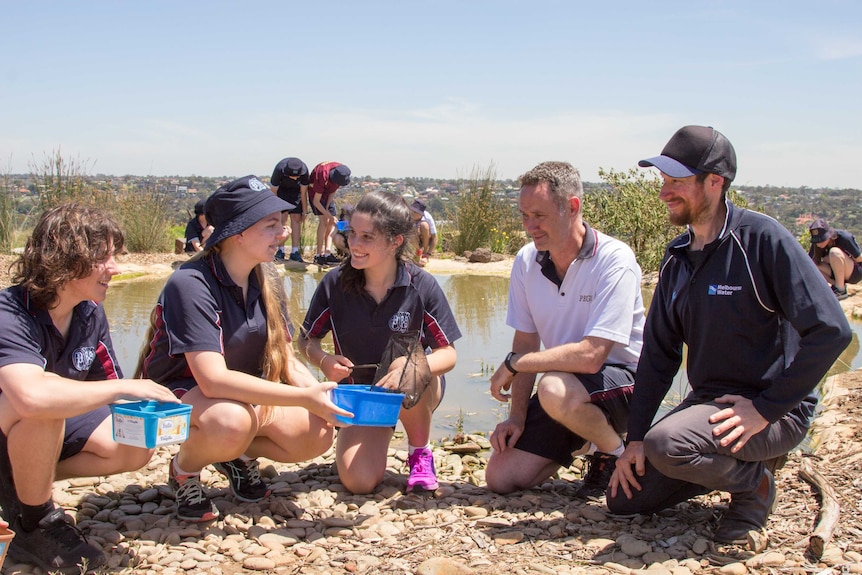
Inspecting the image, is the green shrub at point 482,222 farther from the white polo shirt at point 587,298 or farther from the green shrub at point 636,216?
the white polo shirt at point 587,298

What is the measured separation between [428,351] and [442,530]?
1.06m

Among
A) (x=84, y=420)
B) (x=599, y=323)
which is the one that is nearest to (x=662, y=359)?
(x=599, y=323)

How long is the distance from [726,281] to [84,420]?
8.81 ft

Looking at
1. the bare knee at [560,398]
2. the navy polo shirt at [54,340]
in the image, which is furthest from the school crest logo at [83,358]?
the bare knee at [560,398]

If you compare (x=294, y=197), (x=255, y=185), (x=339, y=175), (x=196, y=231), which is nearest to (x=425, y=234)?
(x=339, y=175)

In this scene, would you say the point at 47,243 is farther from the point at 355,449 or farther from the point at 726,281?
the point at 726,281

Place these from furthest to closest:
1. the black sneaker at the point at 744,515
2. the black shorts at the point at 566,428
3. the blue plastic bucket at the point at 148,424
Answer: the black shorts at the point at 566,428 < the black sneaker at the point at 744,515 < the blue plastic bucket at the point at 148,424

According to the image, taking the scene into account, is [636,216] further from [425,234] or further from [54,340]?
[54,340]

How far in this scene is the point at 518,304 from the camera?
14.0 feet

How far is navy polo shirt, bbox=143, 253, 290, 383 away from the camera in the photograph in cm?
338

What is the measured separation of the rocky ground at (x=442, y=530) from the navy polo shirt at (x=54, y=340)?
718 mm

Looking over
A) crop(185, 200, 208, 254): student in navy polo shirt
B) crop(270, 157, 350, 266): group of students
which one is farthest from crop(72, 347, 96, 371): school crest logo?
crop(270, 157, 350, 266): group of students

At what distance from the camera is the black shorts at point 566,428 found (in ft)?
12.8

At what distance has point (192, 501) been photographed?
353 centimetres
